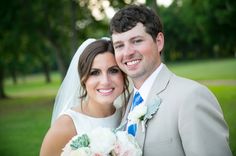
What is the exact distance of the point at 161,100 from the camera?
3.15 meters

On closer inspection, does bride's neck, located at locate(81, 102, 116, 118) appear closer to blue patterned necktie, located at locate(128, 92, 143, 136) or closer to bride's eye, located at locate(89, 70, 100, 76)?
bride's eye, located at locate(89, 70, 100, 76)

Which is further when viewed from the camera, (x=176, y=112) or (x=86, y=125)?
(x=86, y=125)

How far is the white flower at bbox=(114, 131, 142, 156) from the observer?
2.87 m

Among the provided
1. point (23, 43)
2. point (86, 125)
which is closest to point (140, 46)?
point (86, 125)

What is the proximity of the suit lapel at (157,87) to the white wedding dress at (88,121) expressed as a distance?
3.11 ft

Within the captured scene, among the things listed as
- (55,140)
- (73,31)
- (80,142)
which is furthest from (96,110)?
(73,31)

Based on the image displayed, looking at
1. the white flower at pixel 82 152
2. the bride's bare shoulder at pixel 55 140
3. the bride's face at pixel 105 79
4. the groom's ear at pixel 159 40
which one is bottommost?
the bride's bare shoulder at pixel 55 140

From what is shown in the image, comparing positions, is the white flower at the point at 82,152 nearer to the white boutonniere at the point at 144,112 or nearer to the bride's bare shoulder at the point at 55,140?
the white boutonniere at the point at 144,112

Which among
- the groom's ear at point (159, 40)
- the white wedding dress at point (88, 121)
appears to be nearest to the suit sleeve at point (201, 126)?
the groom's ear at point (159, 40)

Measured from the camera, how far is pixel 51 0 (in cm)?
2405

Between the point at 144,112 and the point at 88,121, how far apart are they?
1.24 meters

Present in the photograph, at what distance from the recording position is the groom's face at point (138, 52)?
3277 mm

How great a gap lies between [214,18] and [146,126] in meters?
54.6

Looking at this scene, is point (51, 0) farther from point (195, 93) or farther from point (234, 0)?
point (234, 0)
